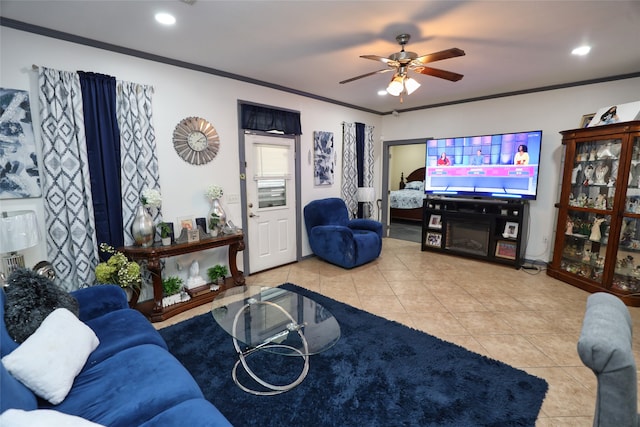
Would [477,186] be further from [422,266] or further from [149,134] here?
[149,134]

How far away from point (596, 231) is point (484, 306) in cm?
176

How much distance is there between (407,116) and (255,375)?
16.7ft

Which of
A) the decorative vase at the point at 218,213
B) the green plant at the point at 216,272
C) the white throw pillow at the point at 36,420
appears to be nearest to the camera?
the white throw pillow at the point at 36,420

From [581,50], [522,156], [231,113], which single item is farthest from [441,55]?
[522,156]

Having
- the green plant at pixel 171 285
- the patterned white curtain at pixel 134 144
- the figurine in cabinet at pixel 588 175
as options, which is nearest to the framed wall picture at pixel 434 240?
the figurine in cabinet at pixel 588 175

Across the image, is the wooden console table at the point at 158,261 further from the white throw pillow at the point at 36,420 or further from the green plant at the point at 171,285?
the white throw pillow at the point at 36,420

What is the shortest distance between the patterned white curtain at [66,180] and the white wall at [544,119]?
201 inches

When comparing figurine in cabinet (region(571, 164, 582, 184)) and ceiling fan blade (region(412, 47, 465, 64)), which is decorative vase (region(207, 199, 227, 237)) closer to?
ceiling fan blade (region(412, 47, 465, 64))

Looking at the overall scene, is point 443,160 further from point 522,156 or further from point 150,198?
point 150,198

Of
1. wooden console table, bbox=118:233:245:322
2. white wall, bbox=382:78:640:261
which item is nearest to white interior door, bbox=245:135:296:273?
wooden console table, bbox=118:233:245:322

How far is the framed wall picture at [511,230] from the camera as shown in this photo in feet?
13.8

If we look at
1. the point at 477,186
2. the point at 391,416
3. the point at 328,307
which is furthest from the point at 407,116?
the point at 391,416

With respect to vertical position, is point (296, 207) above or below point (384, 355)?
above

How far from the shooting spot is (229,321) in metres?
2.18
